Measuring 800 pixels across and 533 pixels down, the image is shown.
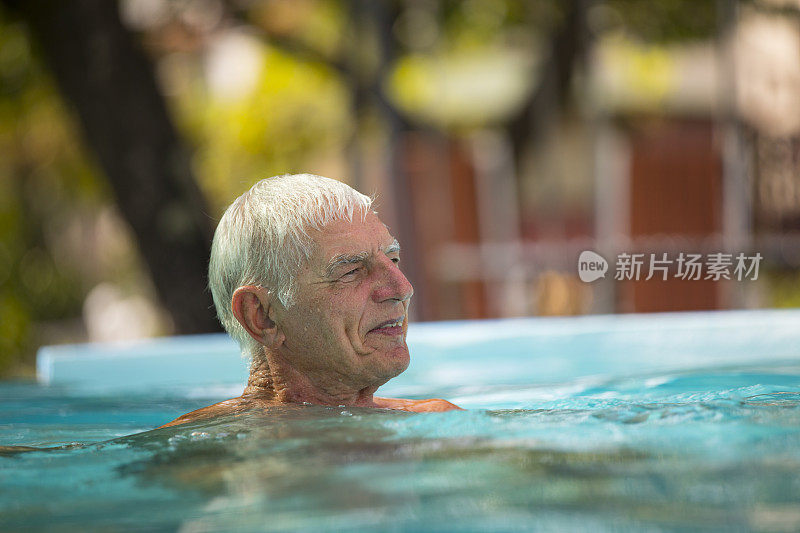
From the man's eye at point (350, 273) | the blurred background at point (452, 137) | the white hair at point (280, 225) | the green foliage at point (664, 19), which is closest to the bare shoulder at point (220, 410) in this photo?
the white hair at point (280, 225)

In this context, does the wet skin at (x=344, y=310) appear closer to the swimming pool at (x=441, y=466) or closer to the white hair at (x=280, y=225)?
the white hair at (x=280, y=225)

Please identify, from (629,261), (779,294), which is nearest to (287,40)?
(629,261)

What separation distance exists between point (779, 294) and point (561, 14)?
3406 mm

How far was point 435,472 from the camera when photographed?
209cm

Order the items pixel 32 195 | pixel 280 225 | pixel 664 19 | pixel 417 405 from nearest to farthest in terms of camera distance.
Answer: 1. pixel 280 225
2. pixel 417 405
3. pixel 664 19
4. pixel 32 195

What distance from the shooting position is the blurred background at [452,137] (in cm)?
739

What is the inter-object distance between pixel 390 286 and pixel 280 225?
1.04 feet

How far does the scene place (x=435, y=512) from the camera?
1811 mm

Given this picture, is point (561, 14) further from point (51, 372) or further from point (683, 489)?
point (683, 489)

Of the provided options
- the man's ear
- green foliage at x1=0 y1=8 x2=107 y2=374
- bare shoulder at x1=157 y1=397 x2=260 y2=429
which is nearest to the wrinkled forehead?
the man's ear

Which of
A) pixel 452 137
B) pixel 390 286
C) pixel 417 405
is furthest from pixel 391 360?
pixel 452 137

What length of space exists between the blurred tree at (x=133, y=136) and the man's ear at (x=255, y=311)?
15.2ft

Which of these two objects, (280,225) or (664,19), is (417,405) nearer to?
(280,225)

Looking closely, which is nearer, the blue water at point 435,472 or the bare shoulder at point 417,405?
the blue water at point 435,472
